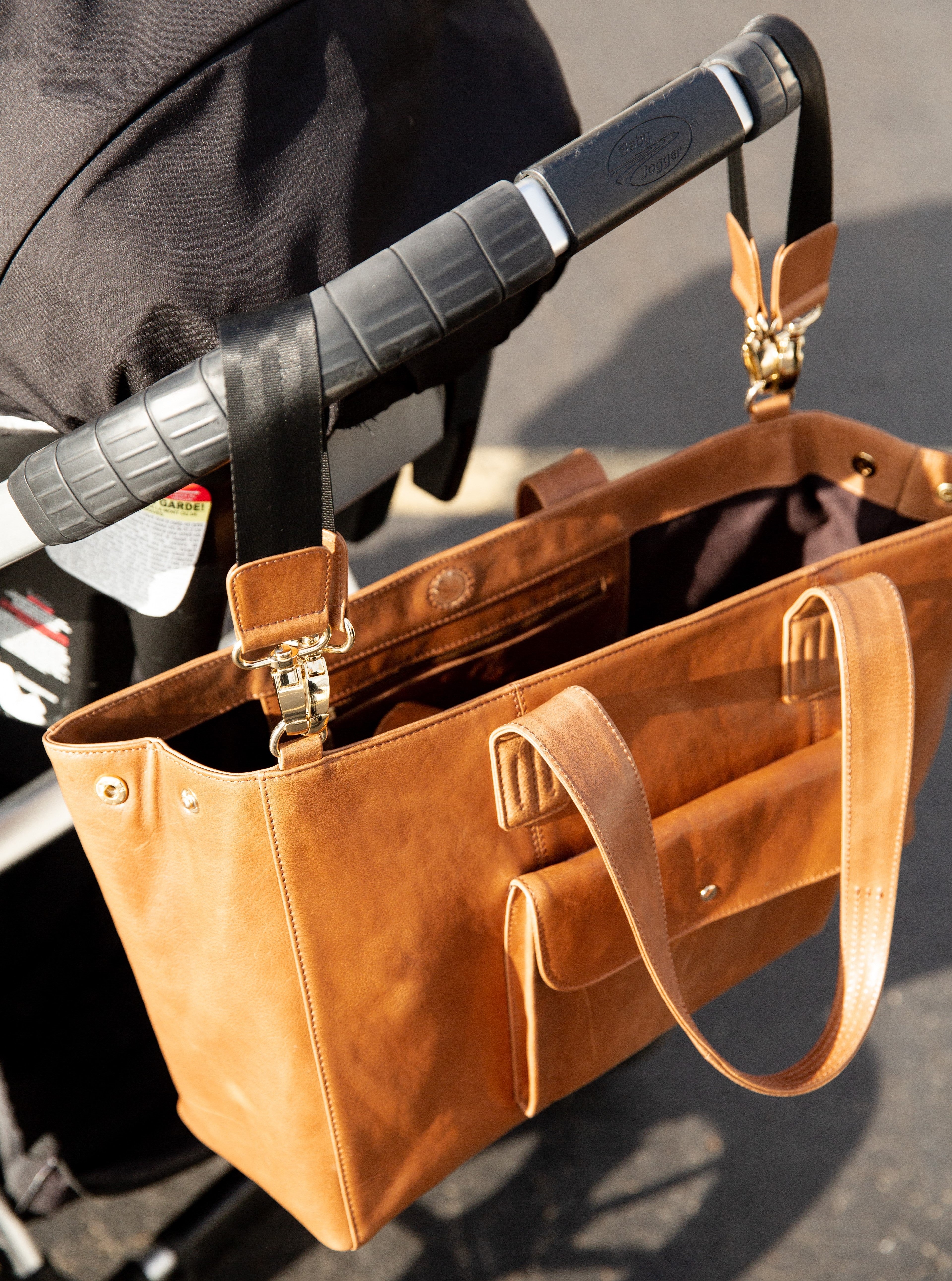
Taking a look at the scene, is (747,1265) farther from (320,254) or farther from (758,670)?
(320,254)

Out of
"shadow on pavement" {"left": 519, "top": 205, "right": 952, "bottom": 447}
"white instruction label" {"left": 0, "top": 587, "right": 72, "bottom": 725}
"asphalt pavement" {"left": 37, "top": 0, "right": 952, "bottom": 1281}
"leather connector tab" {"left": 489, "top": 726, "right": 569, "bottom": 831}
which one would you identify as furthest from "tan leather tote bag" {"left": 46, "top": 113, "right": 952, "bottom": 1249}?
"shadow on pavement" {"left": 519, "top": 205, "right": 952, "bottom": 447}

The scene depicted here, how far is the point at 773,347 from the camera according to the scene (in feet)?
2.61

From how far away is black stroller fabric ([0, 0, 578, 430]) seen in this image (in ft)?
1.77

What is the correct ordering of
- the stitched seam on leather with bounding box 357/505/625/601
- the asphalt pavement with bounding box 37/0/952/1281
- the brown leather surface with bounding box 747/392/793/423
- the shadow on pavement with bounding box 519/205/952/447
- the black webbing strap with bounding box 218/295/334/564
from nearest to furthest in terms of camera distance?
the black webbing strap with bounding box 218/295/334/564 → the stitched seam on leather with bounding box 357/505/625/601 → the brown leather surface with bounding box 747/392/793/423 → the asphalt pavement with bounding box 37/0/952/1281 → the shadow on pavement with bounding box 519/205/952/447

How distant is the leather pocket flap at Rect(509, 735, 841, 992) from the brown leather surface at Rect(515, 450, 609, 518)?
0.24 meters

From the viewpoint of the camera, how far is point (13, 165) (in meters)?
0.55

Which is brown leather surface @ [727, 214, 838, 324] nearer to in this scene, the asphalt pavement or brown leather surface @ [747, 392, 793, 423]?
brown leather surface @ [747, 392, 793, 423]

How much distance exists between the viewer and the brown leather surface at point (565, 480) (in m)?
0.78

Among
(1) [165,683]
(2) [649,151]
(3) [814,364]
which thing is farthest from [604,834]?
(3) [814,364]

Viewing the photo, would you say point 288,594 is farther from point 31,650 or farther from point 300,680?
point 31,650

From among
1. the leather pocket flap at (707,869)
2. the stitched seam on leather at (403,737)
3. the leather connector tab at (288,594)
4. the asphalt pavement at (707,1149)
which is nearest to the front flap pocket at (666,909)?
the leather pocket flap at (707,869)

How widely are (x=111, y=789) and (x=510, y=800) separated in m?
0.22

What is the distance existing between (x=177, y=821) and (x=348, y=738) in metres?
0.19

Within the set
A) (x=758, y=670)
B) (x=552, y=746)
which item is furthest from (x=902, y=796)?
(x=552, y=746)
